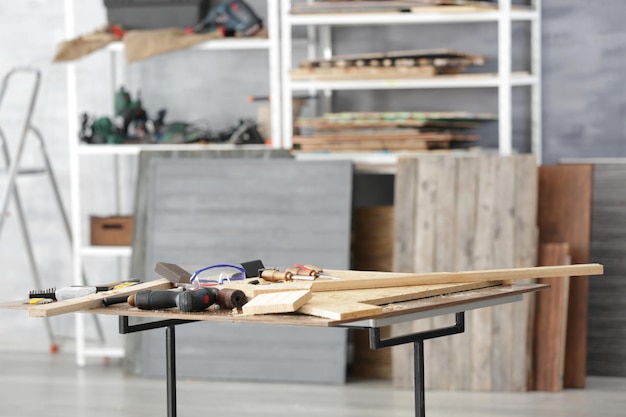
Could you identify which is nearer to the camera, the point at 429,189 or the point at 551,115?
the point at 429,189

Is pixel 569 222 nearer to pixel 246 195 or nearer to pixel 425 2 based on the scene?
pixel 425 2

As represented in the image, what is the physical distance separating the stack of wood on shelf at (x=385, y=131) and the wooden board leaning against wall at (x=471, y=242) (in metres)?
0.11

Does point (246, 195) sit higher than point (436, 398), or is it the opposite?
point (246, 195)

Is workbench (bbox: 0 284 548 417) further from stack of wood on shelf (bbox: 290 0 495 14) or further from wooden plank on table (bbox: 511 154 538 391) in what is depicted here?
stack of wood on shelf (bbox: 290 0 495 14)

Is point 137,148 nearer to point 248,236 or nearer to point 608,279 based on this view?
point 248,236

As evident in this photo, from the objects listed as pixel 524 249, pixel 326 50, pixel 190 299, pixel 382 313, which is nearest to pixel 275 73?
pixel 326 50

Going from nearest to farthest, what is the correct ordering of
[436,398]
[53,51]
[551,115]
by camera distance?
[436,398]
[551,115]
[53,51]

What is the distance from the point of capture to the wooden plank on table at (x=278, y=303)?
2.50 meters

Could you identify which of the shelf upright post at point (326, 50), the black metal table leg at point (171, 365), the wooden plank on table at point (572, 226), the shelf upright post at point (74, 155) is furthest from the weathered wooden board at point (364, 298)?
the shelf upright post at point (74, 155)

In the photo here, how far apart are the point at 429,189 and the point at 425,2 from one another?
3.04ft

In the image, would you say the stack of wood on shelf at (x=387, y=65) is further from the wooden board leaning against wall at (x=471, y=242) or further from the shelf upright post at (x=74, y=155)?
the shelf upright post at (x=74, y=155)

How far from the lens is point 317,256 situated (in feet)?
17.3

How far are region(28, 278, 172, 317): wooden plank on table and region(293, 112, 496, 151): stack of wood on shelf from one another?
240 centimetres

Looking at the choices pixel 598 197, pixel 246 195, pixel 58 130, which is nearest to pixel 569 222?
pixel 598 197
